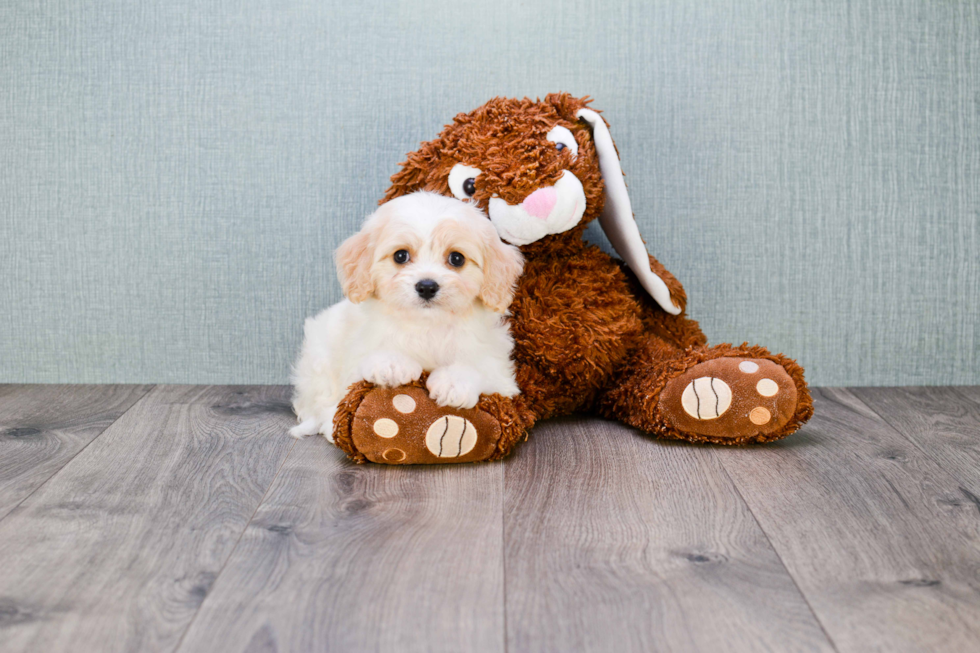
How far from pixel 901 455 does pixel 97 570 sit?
129cm

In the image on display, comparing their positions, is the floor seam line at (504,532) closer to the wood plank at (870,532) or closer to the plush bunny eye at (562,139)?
the wood plank at (870,532)

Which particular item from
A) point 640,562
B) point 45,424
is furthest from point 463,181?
point 45,424

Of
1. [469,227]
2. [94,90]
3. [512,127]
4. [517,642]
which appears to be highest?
[94,90]

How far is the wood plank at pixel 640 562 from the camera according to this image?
0.85 metres

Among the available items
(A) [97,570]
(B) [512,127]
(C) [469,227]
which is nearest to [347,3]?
(B) [512,127]

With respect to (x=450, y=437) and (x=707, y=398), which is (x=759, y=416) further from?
(x=450, y=437)

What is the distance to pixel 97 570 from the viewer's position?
38.6 inches

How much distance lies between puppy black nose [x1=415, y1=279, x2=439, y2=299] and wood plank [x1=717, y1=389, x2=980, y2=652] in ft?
1.88

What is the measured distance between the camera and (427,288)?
1.34m

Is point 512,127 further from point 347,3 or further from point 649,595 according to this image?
point 649,595

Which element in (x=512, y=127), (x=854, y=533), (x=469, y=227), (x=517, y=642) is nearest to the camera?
(x=517, y=642)

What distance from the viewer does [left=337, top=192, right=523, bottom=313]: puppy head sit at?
136 cm

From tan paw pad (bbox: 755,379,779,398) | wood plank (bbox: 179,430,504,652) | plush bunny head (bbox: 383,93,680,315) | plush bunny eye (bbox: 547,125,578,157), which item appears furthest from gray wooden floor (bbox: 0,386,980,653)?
plush bunny eye (bbox: 547,125,578,157)

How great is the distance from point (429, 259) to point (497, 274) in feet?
0.40
